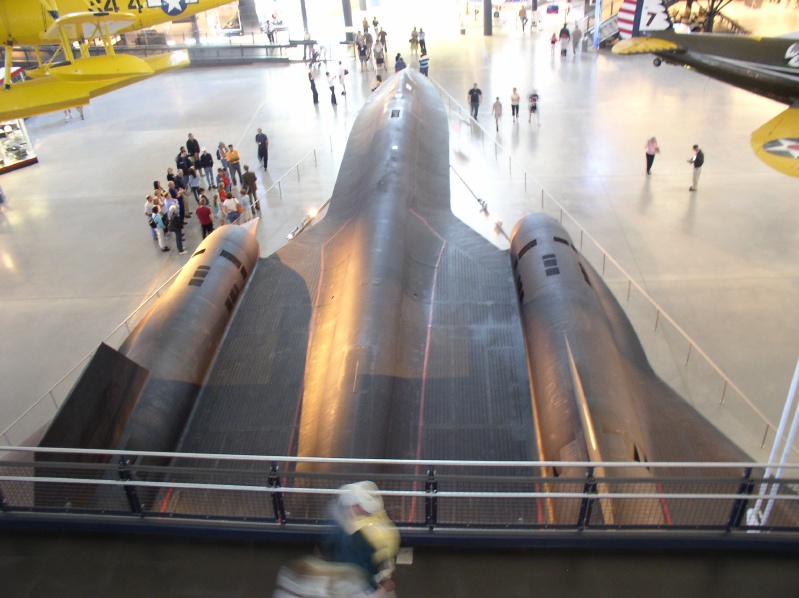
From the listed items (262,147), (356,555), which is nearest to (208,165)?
(262,147)

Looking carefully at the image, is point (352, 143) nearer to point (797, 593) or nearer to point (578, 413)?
point (578, 413)

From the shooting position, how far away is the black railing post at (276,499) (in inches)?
215

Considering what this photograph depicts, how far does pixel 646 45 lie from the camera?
841cm

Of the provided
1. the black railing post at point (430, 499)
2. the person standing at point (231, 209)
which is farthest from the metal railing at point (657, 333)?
the black railing post at point (430, 499)

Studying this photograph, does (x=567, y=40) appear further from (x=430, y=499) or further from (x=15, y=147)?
(x=430, y=499)

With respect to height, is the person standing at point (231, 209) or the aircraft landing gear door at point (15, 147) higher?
the aircraft landing gear door at point (15, 147)

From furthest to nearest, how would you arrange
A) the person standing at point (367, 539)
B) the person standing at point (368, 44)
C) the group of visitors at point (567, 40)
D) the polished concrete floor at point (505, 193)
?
the person standing at point (368, 44) → the group of visitors at point (567, 40) → the polished concrete floor at point (505, 193) → the person standing at point (367, 539)

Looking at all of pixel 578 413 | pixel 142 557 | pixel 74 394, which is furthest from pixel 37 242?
pixel 578 413

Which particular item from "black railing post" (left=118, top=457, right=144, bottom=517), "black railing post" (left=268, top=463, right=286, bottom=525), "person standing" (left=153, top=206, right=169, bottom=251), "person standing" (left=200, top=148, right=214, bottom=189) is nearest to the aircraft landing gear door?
"person standing" (left=200, top=148, right=214, bottom=189)

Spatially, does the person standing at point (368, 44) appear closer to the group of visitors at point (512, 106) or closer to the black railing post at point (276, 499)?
the group of visitors at point (512, 106)

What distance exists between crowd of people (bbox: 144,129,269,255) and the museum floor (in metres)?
0.57

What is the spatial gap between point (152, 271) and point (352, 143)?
637 centimetres

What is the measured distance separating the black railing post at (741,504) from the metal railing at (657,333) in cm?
518

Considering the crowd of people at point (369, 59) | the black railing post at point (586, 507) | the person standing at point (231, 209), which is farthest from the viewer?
the crowd of people at point (369, 59)
